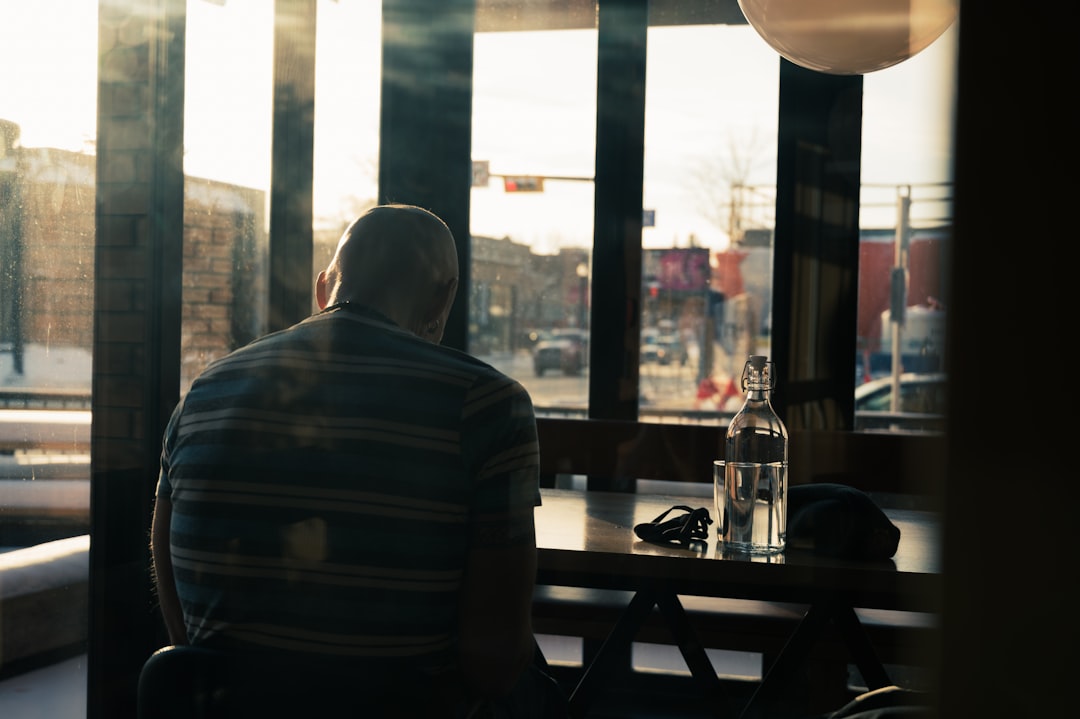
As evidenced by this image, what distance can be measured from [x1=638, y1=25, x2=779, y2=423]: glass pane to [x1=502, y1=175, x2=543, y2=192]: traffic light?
0.41 m

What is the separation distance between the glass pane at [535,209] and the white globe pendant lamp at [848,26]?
1882mm

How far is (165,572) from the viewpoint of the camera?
1460 millimetres

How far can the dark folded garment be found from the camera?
5.55 ft

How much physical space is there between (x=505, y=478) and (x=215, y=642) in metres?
0.40

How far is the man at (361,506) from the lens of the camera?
119 centimetres

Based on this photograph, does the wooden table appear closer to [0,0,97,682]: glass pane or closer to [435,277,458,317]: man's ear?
[435,277,458,317]: man's ear

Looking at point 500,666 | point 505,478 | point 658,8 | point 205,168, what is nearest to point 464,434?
point 505,478

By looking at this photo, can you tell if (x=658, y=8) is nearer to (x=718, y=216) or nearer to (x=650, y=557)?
(x=718, y=216)

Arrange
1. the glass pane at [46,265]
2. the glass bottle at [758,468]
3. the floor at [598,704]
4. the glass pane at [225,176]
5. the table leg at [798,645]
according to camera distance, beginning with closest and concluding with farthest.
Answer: the glass bottle at [758,468]
the table leg at [798,645]
the glass pane at [46,265]
the floor at [598,704]
the glass pane at [225,176]

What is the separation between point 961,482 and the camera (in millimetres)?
313

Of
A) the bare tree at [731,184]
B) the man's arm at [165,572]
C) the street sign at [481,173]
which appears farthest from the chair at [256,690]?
the street sign at [481,173]

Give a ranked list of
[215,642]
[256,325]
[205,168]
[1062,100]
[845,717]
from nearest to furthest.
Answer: [1062,100] < [845,717] < [215,642] < [205,168] < [256,325]

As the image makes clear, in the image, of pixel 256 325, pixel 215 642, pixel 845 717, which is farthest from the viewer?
pixel 256 325

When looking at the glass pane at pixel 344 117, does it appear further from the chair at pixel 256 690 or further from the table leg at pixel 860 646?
the chair at pixel 256 690
